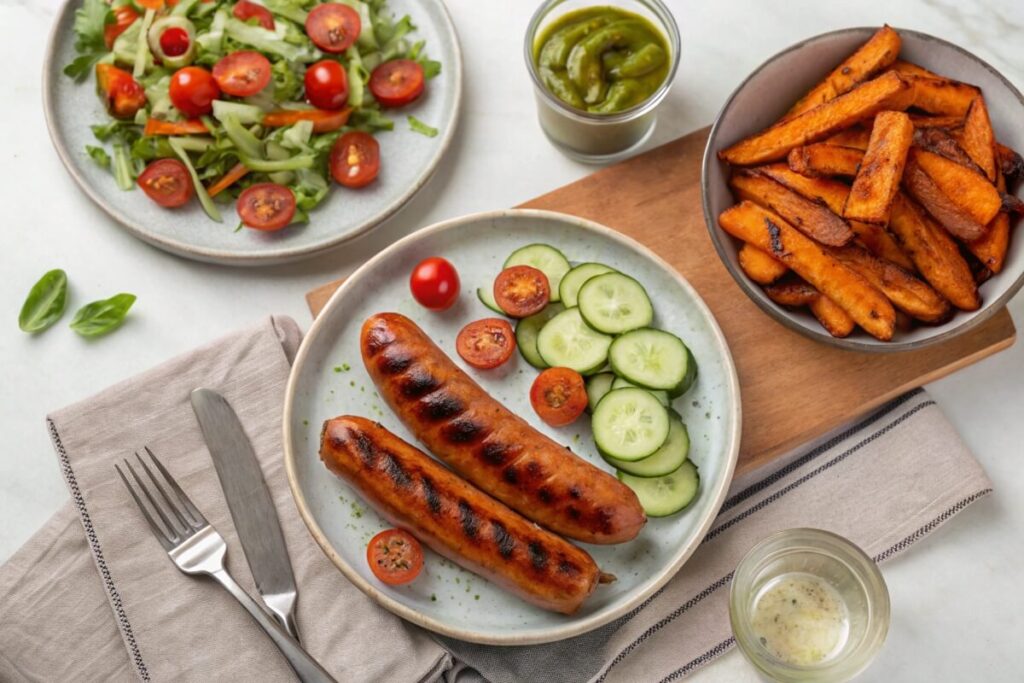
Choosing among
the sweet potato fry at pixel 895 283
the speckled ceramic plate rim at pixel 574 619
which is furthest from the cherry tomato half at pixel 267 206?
the sweet potato fry at pixel 895 283

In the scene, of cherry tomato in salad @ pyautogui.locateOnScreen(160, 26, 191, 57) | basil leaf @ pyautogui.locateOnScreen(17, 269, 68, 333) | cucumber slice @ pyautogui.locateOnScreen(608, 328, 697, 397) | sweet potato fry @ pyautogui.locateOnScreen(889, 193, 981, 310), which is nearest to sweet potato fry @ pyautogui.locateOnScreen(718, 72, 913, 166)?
sweet potato fry @ pyautogui.locateOnScreen(889, 193, 981, 310)

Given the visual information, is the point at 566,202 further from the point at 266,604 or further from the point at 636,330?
the point at 266,604

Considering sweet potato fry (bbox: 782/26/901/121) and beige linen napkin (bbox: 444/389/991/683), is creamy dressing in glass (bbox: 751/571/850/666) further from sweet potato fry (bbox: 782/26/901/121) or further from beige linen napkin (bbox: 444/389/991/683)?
sweet potato fry (bbox: 782/26/901/121)

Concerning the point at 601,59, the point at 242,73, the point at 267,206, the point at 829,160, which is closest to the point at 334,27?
the point at 242,73

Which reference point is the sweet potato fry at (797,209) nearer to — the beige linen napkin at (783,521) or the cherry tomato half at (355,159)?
the beige linen napkin at (783,521)

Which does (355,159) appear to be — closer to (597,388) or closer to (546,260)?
(546,260)
